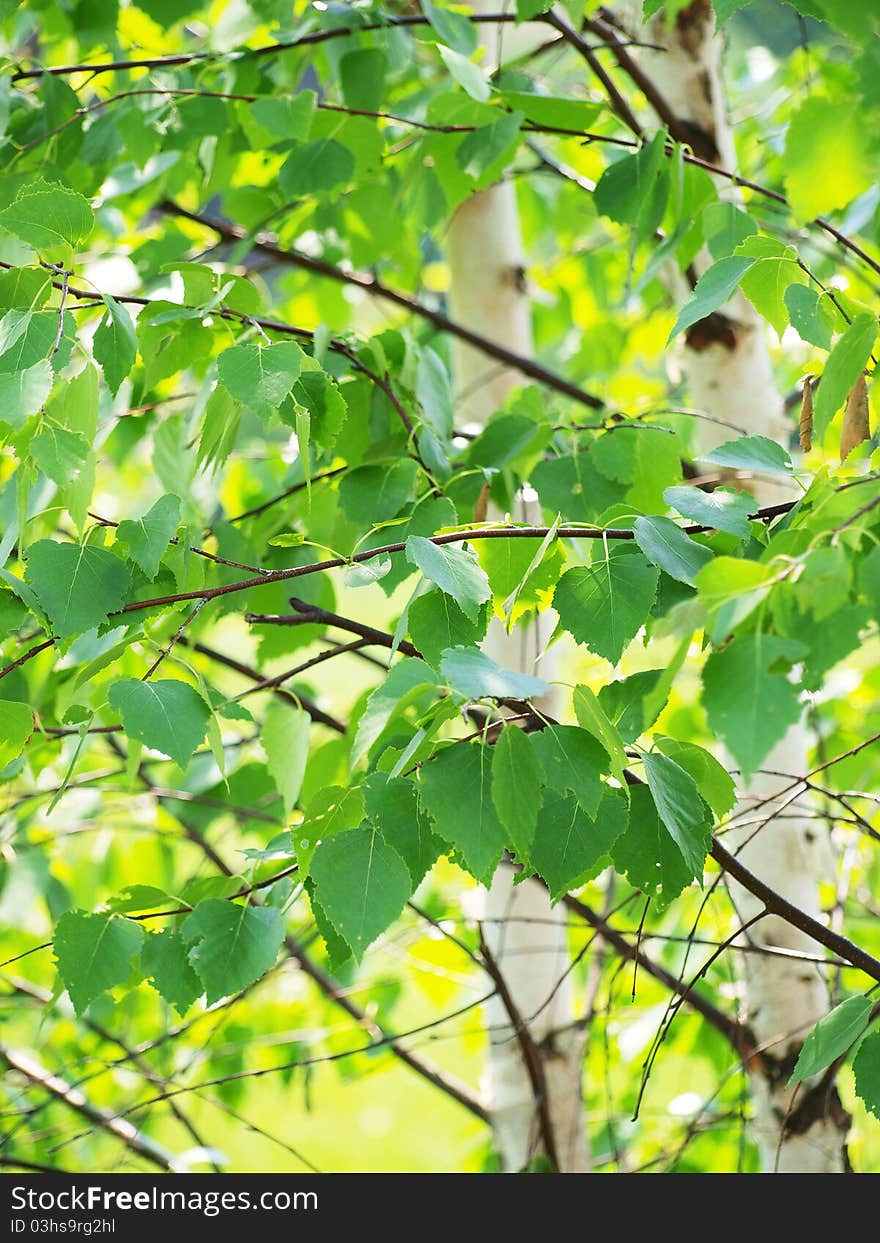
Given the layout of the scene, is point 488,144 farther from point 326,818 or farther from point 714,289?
point 326,818

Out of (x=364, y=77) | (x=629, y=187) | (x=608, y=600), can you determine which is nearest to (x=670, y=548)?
(x=608, y=600)

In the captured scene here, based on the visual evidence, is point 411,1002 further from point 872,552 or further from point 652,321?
point 872,552

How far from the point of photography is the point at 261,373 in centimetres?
54

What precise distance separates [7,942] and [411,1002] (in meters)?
1.51

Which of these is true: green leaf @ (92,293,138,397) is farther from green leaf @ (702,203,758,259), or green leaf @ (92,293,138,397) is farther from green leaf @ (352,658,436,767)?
green leaf @ (702,203,758,259)

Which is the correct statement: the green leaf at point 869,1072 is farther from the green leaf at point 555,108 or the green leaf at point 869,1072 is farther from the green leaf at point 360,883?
the green leaf at point 555,108

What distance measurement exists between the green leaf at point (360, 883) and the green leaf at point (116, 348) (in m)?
0.26

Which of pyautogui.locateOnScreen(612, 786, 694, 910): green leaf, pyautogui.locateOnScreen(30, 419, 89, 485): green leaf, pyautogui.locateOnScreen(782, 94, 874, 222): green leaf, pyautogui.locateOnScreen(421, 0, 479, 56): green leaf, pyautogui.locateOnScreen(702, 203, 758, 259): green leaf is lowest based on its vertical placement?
pyautogui.locateOnScreen(612, 786, 694, 910): green leaf

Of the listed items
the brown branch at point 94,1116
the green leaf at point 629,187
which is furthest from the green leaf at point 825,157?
the brown branch at point 94,1116

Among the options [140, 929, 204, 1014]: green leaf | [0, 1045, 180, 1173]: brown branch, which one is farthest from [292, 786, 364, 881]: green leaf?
[0, 1045, 180, 1173]: brown branch

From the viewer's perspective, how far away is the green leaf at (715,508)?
542mm

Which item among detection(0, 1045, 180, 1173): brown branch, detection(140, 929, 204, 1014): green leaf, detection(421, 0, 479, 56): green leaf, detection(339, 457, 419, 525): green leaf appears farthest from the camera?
detection(0, 1045, 180, 1173): brown branch

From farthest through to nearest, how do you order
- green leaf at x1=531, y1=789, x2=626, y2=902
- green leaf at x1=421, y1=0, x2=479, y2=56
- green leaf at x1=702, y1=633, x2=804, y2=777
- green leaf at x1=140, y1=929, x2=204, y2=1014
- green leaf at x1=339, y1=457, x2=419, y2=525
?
green leaf at x1=421, y1=0, x2=479, y2=56 → green leaf at x1=339, y1=457, x2=419, y2=525 → green leaf at x1=140, y1=929, x2=204, y2=1014 → green leaf at x1=531, y1=789, x2=626, y2=902 → green leaf at x1=702, y1=633, x2=804, y2=777

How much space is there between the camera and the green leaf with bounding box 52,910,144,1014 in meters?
0.58
